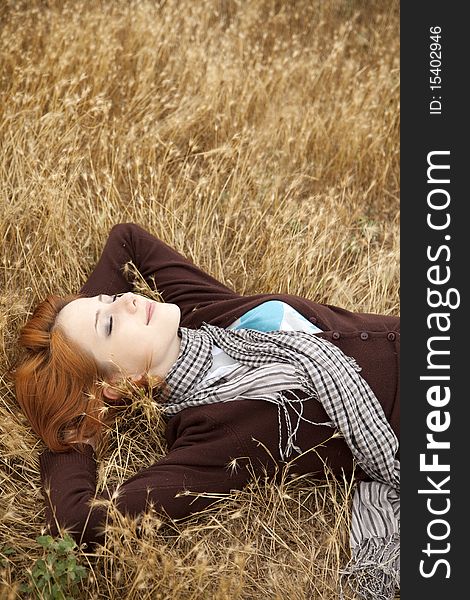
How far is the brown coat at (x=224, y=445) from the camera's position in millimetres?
2924

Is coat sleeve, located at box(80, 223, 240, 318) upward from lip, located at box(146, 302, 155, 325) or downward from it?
upward

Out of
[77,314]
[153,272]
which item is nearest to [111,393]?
[77,314]

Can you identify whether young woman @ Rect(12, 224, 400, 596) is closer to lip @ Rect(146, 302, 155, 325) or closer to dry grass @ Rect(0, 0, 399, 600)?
lip @ Rect(146, 302, 155, 325)

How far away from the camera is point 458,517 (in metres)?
2.97

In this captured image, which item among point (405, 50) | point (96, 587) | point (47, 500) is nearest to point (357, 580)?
point (96, 587)

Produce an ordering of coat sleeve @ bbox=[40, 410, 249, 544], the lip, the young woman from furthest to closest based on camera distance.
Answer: the lip → the young woman → coat sleeve @ bbox=[40, 410, 249, 544]

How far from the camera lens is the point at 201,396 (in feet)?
10.3

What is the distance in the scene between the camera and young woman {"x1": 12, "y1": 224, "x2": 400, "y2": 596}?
3020mm

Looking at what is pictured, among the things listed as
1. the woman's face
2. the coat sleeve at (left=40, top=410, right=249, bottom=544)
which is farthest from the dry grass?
the woman's face

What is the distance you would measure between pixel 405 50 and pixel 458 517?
2241 millimetres

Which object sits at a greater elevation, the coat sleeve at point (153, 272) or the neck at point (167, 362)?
the coat sleeve at point (153, 272)

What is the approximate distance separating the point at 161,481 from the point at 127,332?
0.59 meters

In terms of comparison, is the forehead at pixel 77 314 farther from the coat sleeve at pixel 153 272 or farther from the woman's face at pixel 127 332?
the coat sleeve at pixel 153 272

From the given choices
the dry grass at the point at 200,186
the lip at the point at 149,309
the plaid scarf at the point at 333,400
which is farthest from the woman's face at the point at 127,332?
the dry grass at the point at 200,186
